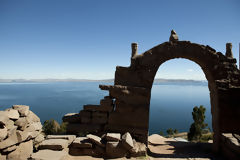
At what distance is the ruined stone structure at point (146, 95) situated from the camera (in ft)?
19.9

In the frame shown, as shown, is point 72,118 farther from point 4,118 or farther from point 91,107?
point 4,118

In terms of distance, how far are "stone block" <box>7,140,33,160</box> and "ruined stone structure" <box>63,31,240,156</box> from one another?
1.59m

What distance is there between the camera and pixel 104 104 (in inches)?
242

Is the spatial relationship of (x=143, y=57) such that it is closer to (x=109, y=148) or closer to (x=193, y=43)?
(x=193, y=43)

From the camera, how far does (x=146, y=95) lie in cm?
619

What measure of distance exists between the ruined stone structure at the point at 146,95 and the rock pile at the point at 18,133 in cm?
136

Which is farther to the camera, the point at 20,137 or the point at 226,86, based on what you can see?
the point at 226,86

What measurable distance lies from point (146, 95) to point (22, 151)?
451cm

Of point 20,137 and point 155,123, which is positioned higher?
point 20,137

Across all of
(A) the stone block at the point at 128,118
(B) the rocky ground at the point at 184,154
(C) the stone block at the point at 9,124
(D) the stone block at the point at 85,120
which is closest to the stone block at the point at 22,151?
(C) the stone block at the point at 9,124

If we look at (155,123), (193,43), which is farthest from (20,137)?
(155,123)

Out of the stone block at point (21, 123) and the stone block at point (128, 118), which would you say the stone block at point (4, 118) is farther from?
the stone block at point (128, 118)

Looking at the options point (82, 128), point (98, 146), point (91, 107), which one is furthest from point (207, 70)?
point (82, 128)

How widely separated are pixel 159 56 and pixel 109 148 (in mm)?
3976
